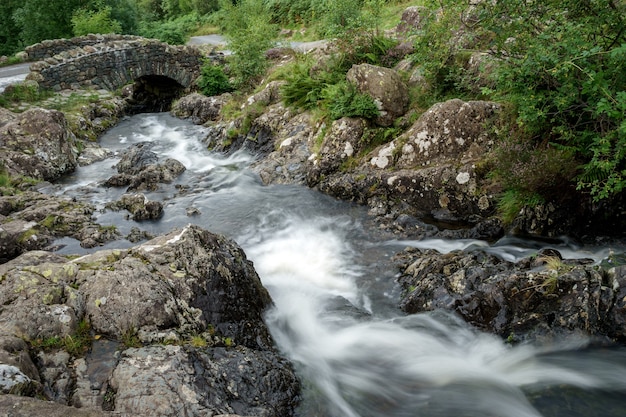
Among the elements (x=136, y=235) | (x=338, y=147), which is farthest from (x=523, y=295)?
(x=136, y=235)

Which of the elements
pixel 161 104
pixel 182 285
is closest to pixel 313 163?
pixel 182 285

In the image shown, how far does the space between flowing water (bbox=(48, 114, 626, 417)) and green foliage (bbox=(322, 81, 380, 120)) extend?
8.26 feet

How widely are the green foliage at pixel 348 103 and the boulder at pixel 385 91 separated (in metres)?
0.18

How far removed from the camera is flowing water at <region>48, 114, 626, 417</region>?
543 cm

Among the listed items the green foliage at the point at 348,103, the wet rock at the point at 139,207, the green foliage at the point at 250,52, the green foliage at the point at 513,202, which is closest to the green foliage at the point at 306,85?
the green foliage at the point at 348,103

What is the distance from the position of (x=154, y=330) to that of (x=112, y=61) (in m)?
23.3

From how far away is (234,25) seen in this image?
23531mm

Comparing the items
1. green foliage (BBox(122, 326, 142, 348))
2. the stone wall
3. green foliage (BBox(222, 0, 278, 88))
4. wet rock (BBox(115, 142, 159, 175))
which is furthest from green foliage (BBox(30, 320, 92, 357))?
the stone wall

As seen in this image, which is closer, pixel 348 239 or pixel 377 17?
pixel 348 239

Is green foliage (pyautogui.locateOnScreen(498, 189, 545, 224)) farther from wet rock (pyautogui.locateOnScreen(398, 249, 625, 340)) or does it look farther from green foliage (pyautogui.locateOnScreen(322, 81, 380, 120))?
green foliage (pyautogui.locateOnScreen(322, 81, 380, 120))

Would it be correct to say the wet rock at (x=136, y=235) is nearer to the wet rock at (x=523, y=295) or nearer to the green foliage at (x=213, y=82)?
the wet rock at (x=523, y=295)

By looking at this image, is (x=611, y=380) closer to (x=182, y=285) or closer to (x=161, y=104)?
(x=182, y=285)

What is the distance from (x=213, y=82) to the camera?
890 inches

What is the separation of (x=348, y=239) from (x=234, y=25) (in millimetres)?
18224
